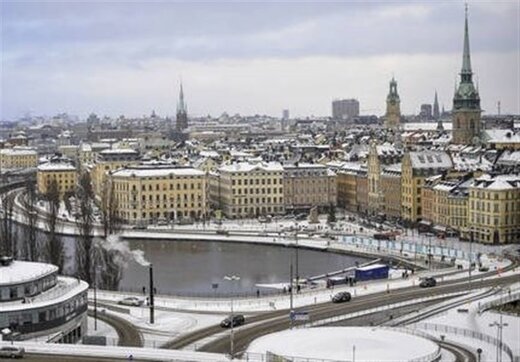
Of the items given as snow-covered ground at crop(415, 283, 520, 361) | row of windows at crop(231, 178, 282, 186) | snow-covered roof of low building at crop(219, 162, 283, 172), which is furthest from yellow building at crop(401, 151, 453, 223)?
snow-covered ground at crop(415, 283, 520, 361)

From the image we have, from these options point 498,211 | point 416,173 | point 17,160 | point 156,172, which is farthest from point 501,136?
point 17,160

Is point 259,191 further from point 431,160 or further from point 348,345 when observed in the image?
point 348,345

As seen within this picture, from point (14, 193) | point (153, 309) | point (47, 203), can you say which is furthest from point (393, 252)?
point (14, 193)

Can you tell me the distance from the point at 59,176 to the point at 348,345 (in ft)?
137

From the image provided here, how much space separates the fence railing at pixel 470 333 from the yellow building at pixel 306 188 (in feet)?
87.4

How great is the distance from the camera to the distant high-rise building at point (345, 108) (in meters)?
192

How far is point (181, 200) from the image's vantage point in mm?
44688

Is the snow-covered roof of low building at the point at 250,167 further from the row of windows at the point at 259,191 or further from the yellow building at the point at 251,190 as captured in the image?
the row of windows at the point at 259,191

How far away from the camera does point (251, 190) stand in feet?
148

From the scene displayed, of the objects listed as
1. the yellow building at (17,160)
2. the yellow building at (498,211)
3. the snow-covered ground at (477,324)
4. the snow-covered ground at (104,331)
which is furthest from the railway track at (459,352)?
the yellow building at (17,160)

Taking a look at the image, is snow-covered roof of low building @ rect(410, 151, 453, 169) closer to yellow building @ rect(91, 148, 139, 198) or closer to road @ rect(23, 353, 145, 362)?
yellow building @ rect(91, 148, 139, 198)

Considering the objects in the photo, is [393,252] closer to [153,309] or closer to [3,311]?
[153,309]

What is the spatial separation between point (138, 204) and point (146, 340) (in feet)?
83.6

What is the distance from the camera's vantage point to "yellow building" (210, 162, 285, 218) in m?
45.0
